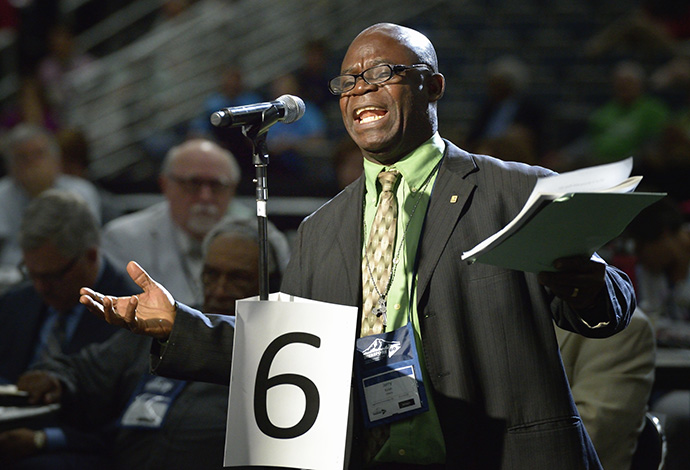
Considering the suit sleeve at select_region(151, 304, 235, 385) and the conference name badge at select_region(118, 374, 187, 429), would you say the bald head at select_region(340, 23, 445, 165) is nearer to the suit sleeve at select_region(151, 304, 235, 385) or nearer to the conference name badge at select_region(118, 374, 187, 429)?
the suit sleeve at select_region(151, 304, 235, 385)

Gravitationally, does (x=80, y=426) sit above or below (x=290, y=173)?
below

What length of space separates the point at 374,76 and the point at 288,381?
80 cm

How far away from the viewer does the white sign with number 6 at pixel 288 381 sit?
89.7 inches

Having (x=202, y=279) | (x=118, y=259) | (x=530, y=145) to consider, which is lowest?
(x=202, y=279)

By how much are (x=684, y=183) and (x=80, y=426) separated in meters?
4.45

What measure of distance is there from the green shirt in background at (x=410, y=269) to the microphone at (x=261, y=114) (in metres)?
0.27

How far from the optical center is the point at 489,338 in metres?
2.30

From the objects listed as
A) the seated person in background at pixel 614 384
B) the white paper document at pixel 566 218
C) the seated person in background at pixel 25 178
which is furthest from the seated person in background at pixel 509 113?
the white paper document at pixel 566 218

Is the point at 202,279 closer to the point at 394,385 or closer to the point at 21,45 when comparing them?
the point at 394,385

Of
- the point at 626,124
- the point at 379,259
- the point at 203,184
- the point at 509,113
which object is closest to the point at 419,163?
the point at 379,259

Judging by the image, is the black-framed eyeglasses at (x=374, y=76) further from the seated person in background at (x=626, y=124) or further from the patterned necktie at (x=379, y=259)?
the seated person in background at (x=626, y=124)

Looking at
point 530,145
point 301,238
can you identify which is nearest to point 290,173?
point 530,145

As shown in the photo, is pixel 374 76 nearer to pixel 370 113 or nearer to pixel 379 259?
pixel 370 113

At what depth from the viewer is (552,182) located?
1976 mm
